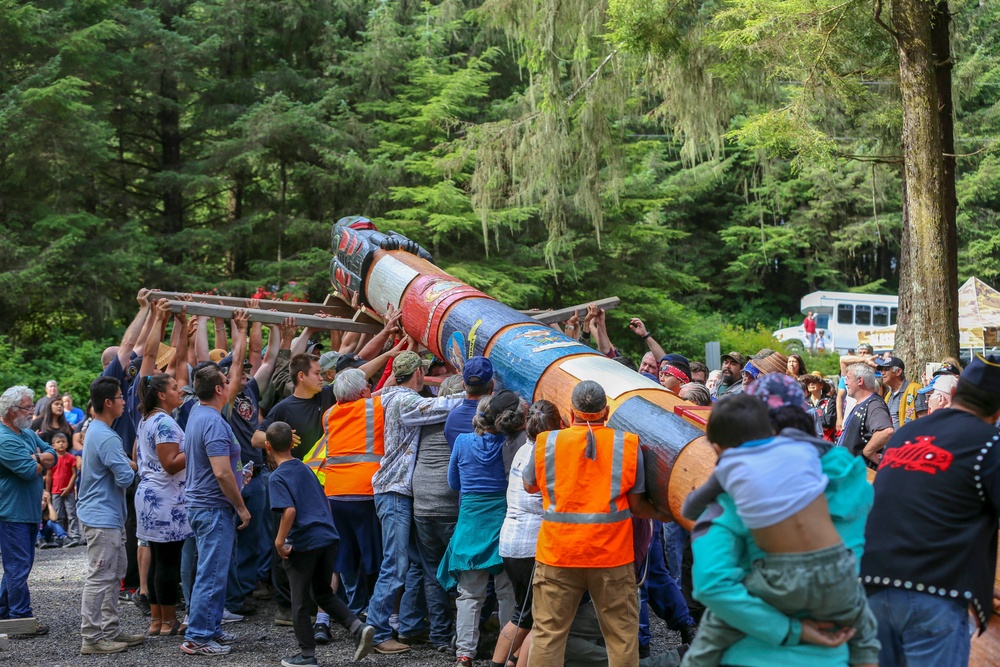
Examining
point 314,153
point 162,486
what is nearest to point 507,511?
point 162,486

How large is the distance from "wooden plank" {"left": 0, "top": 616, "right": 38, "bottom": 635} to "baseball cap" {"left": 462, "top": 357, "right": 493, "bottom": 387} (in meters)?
3.61

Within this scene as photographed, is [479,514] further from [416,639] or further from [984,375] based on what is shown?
[984,375]

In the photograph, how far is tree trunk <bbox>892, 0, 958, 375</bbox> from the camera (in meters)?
8.49

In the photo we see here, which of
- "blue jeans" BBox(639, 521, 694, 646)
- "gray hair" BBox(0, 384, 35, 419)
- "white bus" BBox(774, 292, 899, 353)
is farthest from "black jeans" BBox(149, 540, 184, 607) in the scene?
"white bus" BBox(774, 292, 899, 353)

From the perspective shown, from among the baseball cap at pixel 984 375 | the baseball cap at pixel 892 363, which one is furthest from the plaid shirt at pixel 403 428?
the baseball cap at pixel 892 363

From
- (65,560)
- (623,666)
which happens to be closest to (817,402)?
(623,666)

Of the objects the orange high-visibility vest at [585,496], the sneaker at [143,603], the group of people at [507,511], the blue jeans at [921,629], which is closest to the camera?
the group of people at [507,511]

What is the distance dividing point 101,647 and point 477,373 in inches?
120

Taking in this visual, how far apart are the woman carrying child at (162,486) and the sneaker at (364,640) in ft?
5.13

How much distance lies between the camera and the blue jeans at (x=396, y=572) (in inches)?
239

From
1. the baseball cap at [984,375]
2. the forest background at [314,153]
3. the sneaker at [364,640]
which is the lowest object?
the sneaker at [364,640]

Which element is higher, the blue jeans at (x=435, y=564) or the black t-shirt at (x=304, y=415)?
the black t-shirt at (x=304, y=415)

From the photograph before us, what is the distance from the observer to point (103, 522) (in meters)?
6.02

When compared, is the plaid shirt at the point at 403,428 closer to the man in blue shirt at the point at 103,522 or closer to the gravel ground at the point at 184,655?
the gravel ground at the point at 184,655
